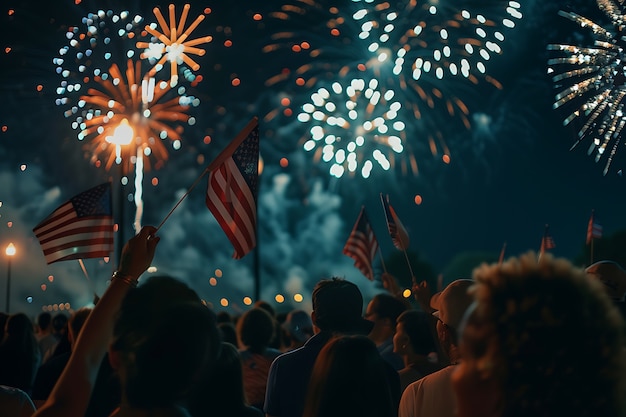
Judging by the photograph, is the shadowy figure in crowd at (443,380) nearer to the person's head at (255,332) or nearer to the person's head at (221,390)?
the person's head at (221,390)

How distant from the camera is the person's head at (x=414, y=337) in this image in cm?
630

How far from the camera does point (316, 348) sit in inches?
220

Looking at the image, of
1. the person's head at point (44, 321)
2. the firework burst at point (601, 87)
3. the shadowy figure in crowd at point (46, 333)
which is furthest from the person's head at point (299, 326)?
the firework burst at point (601, 87)

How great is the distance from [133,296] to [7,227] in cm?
3997

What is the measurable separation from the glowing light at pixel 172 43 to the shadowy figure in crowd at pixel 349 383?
21904 mm

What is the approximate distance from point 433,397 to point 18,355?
4.16 m

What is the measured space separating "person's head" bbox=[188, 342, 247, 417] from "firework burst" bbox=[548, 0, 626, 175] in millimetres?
14181

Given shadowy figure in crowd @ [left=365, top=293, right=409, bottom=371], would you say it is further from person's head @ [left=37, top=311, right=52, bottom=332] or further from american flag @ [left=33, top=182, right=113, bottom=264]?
person's head @ [left=37, top=311, right=52, bottom=332]

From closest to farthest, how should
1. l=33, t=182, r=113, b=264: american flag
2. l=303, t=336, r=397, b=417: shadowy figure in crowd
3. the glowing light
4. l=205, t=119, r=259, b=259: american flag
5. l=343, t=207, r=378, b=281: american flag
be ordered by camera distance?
l=303, t=336, r=397, b=417: shadowy figure in crowd, l=205, t=119, r=259, b=259: american flag, l=33, t=182, r=113, b=264: american flag, l=343, t=207, r=378, b=281: american flag, the glowing light

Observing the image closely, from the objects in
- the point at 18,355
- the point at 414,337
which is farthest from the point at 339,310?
the point at 18,355

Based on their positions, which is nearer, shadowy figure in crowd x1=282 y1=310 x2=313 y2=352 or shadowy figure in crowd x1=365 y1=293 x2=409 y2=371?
shadowy figure in crowd x1=365 y1=293 x2=409 y2=371

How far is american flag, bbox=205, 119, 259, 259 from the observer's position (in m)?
9.08

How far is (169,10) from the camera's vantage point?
2570 centimetres

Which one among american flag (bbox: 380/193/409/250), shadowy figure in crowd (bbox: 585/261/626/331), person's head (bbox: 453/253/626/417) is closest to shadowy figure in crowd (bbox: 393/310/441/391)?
shadowy figure in crowd (bbox: 585/261/626/331)
